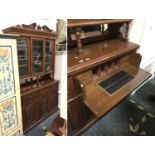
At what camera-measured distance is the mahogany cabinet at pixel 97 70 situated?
128 cm

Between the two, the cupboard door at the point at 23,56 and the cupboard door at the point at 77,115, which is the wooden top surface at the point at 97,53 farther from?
the cupboard door at the point at 23,56

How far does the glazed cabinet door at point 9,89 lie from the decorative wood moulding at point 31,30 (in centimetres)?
19

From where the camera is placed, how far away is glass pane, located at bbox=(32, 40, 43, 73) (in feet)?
5.13

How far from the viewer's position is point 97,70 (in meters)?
1.65

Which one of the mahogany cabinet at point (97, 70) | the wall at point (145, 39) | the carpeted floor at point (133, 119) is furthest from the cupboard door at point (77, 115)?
the wall at point (145, 39)

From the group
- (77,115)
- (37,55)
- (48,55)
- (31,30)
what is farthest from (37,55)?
(77,115)

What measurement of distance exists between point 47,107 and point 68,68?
982 mm

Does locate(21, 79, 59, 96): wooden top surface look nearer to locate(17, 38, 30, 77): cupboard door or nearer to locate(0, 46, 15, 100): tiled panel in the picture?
locate(17, 38, 30, 77): cupboard door

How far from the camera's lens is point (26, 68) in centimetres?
155

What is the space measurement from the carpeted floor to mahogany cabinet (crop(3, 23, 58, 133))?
2.02ft

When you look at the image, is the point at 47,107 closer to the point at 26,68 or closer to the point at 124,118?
the point at 26,68

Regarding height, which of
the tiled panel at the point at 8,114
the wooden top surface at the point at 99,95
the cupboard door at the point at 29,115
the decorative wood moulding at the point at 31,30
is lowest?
the cupboard door at the point at 29,115
